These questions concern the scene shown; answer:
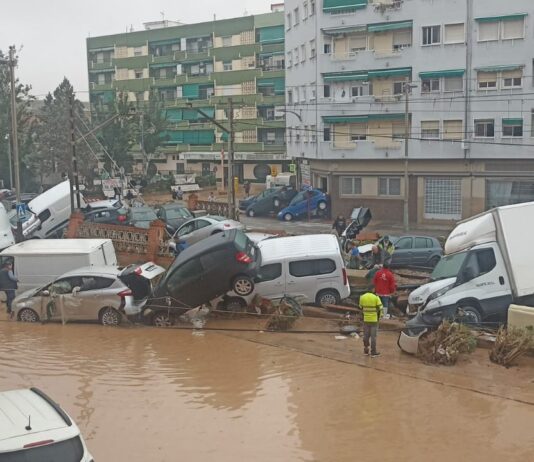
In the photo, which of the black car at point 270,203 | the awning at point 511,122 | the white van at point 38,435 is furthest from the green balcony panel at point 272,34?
the white van at point 38,435

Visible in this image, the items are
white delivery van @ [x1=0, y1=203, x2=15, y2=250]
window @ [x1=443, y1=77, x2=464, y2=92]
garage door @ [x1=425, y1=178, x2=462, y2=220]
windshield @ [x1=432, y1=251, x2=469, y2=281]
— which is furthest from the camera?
garage door @ [x1=425, y1=178, x2=462, y2=220]

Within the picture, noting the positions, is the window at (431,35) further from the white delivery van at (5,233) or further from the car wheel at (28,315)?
the car wheel at (28,315)

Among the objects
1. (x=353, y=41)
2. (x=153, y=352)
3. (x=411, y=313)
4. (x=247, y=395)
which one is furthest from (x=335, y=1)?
(x=247, y=395)

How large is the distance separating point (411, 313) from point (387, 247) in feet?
20.4

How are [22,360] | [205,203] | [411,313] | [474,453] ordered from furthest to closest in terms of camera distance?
[205,203]
[411,313]
[22,360]
[474,453]

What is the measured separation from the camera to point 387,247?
23.0 meters

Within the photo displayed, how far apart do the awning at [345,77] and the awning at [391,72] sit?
0.44m

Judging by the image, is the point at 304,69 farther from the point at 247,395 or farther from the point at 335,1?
the point at 247,395

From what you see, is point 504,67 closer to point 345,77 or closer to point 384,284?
point 345,77

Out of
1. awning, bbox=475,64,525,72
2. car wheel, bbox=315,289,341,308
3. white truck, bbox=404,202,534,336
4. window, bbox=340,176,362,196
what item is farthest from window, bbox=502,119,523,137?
white truck, bbox=404,202,534,336

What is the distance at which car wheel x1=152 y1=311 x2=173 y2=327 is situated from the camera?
17.4 m

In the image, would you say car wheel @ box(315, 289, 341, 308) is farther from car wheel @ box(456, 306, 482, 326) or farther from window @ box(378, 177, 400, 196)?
window @ box(378, 177, 400, 196)

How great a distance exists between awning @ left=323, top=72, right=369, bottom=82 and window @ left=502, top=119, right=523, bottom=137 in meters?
8.16

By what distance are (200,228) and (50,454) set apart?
2165 cm
